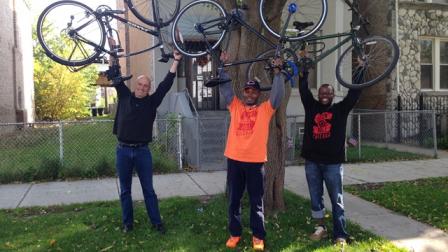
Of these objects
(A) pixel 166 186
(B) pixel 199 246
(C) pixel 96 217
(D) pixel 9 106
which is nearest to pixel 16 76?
(D) pixel 9 106

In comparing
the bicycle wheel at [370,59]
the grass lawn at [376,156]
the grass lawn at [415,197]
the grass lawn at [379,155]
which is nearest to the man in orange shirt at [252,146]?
the bicycle wheel at [370,59]

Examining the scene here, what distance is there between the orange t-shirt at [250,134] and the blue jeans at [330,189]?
2.29 feet

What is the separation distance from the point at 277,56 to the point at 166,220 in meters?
2.66

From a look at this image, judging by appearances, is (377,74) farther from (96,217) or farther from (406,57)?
(406,57)

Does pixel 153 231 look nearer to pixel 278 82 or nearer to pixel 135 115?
pixel 135 115

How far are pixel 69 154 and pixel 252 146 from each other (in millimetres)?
8461

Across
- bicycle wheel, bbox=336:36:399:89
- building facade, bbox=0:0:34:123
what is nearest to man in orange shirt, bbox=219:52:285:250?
bicycle wheel, bbox=336:36:399:89

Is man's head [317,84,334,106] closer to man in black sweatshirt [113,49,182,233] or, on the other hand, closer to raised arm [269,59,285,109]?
raised arm [269,59,285,109]

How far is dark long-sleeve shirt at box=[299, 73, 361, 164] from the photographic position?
5.34 m

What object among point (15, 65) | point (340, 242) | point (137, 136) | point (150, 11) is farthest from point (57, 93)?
point (340, 242)

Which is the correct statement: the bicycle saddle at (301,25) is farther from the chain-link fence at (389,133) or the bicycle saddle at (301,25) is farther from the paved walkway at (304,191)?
the chain-link fence at (389,133)

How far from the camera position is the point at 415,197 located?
25.3ft

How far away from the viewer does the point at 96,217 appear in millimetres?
6477

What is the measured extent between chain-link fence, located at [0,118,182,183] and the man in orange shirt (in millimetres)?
4936
